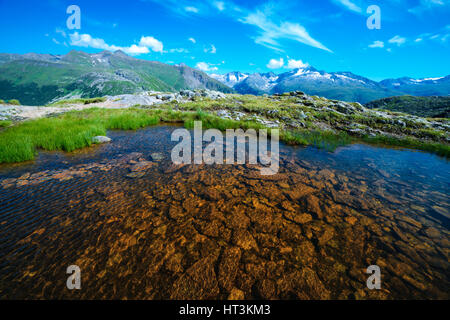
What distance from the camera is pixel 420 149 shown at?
12.3 meters

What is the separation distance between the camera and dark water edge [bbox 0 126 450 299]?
10.2 ft

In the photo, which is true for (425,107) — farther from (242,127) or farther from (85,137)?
(85,137)

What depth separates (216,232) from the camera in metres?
4.32

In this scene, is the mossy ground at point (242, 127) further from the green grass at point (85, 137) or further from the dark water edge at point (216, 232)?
the dark water edge at point (216, 232)

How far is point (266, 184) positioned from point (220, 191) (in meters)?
1.99

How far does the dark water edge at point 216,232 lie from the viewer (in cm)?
311

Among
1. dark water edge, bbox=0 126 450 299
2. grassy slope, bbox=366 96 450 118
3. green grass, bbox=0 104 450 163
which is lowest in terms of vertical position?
dark water edge, bbox=0 126 450 299

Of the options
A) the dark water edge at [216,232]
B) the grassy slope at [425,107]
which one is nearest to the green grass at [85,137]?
the dark water edge at [216,232]

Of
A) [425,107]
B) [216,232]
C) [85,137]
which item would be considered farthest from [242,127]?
[425,107]

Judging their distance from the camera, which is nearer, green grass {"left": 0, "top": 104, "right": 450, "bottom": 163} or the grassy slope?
green grass {"left": 0, "top": 104, "right": 450, "bottom": 163}

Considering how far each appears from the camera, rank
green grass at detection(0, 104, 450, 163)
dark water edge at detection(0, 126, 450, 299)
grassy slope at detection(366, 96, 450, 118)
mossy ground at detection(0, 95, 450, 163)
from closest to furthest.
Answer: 1. dark water edge at detection(0, 126, 450, 299)
2. green grass at detection(0, 104, 450, 163)
3. mossy ground at detection(0, 95, 450, 163)
4. grassy slope at detection(366, 96, 450, 118)

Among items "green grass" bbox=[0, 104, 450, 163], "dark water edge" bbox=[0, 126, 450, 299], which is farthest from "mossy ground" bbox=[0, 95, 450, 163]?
"dark water edge" bbox=[0, 126, 450, 299]

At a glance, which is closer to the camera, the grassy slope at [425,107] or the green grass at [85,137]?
the green grass at [85,137]

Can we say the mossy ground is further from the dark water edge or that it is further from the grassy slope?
the grassy slope
